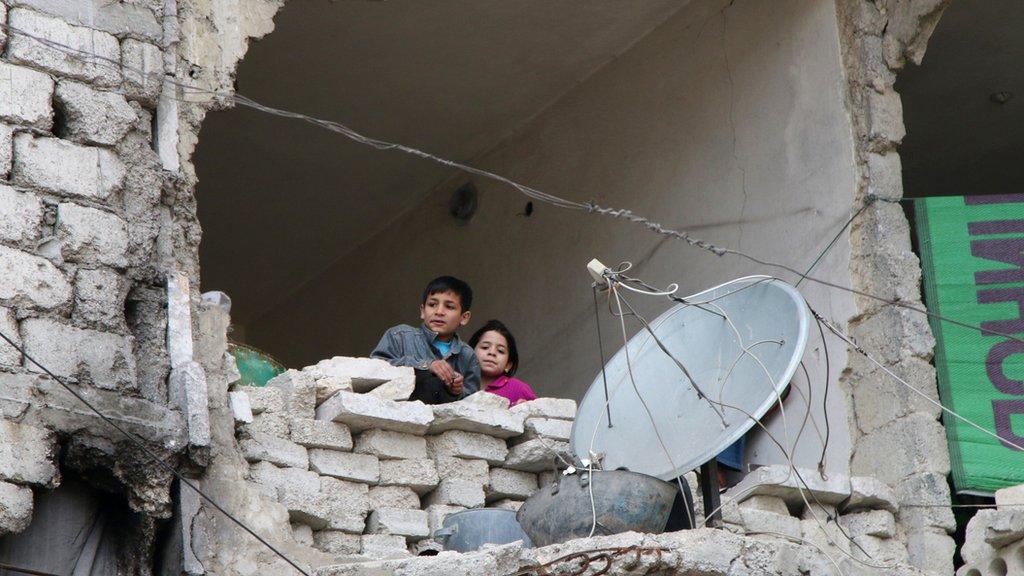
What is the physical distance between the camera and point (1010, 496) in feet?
26.0

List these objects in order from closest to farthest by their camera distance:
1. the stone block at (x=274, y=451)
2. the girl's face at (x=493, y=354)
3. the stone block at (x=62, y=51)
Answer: the stone block at (x=62, y=51), the stone block at (x=274, y=451), the girl's face at (x=493, y=354)

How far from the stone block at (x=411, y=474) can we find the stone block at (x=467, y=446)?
12cm

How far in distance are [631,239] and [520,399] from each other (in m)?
2.22

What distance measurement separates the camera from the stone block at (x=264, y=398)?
7.45 m

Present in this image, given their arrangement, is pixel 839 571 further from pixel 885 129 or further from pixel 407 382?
pixel 885 129

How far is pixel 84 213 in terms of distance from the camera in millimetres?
6992

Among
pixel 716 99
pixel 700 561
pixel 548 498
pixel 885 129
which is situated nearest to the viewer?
pixel 700 561

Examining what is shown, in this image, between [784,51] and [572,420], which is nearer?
[572,420]

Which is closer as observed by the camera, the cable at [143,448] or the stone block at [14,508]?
the stone block at [14,508]

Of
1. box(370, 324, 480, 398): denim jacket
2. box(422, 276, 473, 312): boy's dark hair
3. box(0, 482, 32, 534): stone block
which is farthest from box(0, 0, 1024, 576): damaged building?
box(422, 276, 473, 312): boy's dark hair

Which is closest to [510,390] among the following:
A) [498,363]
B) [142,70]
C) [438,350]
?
[498,363]

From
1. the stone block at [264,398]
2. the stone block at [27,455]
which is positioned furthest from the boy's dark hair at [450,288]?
the stone block at [27,455]

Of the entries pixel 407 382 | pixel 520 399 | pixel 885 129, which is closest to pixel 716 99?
pixel 885 129

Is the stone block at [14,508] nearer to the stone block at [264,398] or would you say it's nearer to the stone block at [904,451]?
the stone block at [264,398]
